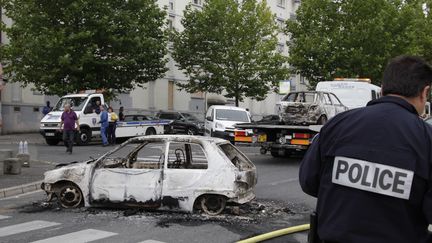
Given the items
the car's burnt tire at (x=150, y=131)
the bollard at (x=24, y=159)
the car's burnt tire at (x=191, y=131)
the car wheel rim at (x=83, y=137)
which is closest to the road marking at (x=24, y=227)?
the bollard at (x=24, y=159)

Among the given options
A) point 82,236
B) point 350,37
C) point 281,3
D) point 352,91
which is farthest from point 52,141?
point 281,3

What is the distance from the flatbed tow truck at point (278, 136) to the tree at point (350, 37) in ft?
65.8

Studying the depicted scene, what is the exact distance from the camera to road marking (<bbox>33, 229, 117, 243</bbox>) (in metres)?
6.55

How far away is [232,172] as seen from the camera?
804 cm

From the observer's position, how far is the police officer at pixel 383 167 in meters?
2.40

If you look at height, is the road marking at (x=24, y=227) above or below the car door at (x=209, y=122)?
below

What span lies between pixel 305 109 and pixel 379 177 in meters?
13.8

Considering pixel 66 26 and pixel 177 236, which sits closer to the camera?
pixel 177 236

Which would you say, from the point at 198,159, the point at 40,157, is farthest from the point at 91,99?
the point at 198,159

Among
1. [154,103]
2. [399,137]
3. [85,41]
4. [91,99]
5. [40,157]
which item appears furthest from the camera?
[154,103]

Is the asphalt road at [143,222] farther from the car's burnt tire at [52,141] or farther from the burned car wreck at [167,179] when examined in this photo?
the car's burnt tire at [52,141]

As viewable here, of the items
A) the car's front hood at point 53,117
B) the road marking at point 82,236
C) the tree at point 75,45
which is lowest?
the road marking at point 82,236

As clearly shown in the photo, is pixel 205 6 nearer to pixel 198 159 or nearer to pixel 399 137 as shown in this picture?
pixel 198 159

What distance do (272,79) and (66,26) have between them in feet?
51.4
